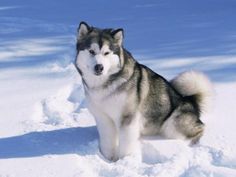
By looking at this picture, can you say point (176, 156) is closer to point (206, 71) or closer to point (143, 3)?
point (206, 71)

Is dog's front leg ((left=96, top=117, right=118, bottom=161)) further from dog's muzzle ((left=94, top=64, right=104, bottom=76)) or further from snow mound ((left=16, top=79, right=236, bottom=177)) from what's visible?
dog's muzzle ((left=94, top=64, right=104, bottom=76))

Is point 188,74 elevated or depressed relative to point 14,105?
elevated

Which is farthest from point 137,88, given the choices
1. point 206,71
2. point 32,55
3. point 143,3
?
point 143,3

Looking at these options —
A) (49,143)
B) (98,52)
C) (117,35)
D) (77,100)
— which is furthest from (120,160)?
(77,100)

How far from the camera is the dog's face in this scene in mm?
3629

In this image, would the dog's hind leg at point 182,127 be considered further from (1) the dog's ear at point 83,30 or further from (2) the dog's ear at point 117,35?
(1) the dog's ear at point 83,30

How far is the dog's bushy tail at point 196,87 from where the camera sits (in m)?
4.19

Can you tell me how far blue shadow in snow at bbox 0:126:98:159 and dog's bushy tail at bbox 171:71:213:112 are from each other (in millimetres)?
788

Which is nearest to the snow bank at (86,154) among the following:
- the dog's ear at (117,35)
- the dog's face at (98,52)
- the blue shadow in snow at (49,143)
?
the blue shadow in snow at (49,143)

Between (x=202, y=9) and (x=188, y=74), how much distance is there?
15.2 ft

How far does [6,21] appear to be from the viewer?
312 inches

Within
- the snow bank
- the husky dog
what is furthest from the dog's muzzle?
the snow bank

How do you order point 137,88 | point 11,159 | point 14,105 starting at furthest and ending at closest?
point 14,105 < point 137,88 < point 11,159

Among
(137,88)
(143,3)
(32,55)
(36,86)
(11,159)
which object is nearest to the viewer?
(11,159)
